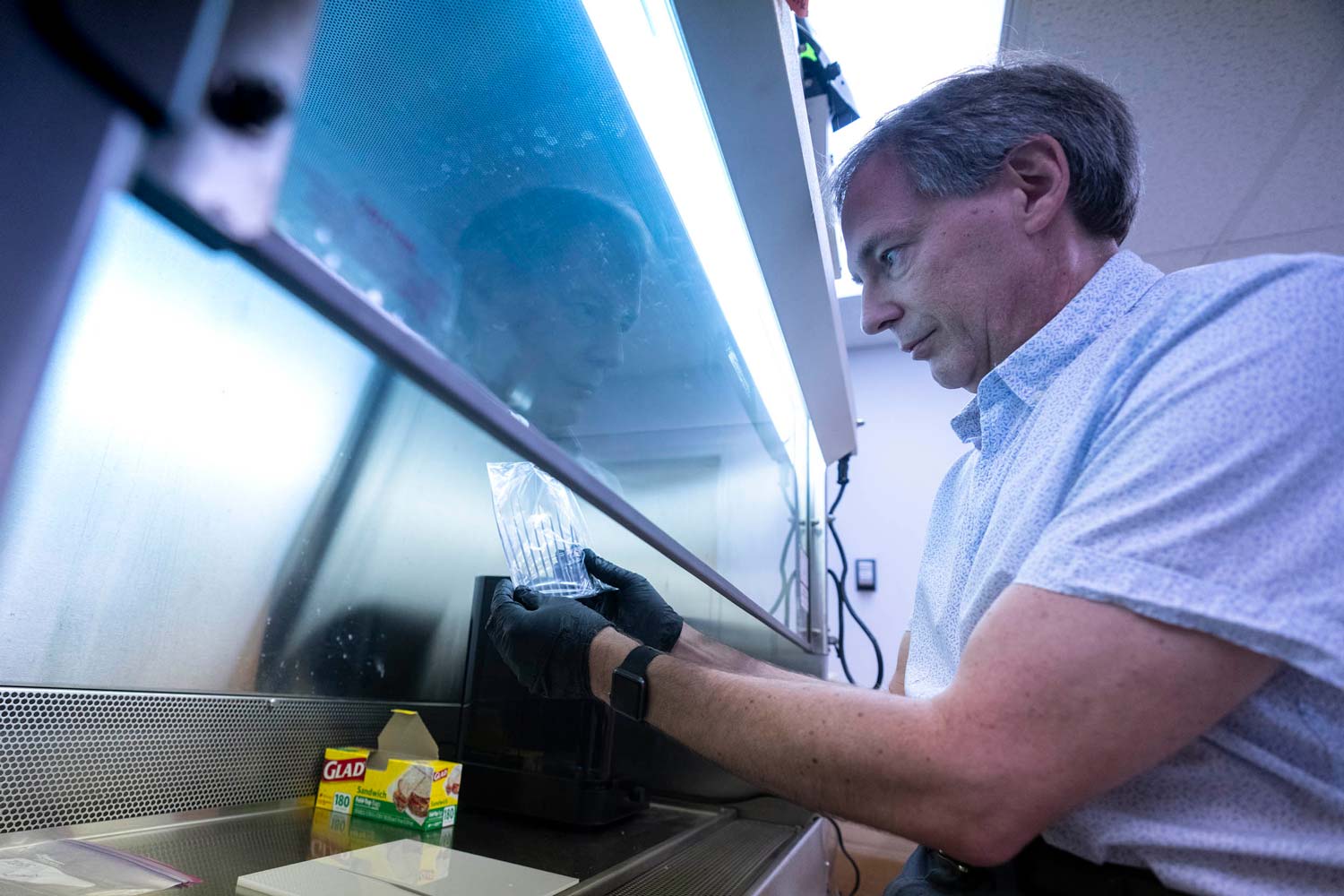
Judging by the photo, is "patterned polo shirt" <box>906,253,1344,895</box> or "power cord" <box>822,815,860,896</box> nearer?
"patterned polo shirt" <box>906,253,1344,895</box>

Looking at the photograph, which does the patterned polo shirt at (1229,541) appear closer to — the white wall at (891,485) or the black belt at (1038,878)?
the black belt at (1038,878)

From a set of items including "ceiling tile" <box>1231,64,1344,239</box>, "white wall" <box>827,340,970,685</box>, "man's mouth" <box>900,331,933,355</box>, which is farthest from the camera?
"white wall" <box>827,340,970,685</box>

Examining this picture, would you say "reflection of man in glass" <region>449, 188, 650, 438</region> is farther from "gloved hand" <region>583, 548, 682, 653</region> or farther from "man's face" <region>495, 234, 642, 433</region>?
"gloved hand" <region>583, 548, 682, 653</region>

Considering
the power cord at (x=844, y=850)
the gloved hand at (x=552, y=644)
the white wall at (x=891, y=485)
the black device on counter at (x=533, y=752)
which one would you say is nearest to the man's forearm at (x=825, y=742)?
the gloved hand at (x=552, y=644)

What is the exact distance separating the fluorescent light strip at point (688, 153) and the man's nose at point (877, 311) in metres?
0.22

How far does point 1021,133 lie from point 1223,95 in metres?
1.19

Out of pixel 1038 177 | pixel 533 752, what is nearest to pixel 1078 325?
pixel 1038 177

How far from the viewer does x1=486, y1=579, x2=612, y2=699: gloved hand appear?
77 centimetres

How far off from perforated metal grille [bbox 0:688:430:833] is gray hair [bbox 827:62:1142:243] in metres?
1.07

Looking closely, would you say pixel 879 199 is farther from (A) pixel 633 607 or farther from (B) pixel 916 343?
(A) pixel 633 607

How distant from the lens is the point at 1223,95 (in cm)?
174

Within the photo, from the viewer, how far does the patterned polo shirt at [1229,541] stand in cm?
47

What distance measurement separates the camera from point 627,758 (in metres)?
1.06

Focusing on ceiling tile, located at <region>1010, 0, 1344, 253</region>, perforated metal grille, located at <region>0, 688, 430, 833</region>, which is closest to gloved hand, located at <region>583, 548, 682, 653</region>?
perforated metal grille, located at <region>0, 688, 430, 833</region>
